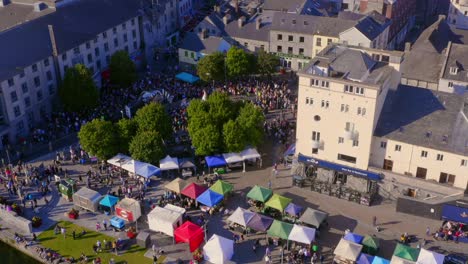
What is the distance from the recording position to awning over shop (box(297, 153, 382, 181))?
202ft

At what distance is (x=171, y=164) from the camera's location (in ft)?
221

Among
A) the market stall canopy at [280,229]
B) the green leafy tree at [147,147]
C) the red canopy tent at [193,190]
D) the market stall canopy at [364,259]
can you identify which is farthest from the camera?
the green leafy tree at [147,147]

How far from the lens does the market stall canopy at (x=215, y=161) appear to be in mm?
67562

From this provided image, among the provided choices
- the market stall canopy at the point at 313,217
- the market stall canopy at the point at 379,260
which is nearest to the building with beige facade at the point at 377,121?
the market stall canopy at the point at 313,217

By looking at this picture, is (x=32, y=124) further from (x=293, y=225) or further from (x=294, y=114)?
(x=293, y=225)

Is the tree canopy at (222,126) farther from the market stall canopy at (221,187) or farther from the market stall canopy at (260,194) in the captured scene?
the market stall canopy at (260,194)

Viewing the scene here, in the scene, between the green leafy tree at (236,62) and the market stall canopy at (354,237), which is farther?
the green leafy tree at (236,62)

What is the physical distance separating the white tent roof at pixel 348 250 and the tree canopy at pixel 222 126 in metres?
21.0

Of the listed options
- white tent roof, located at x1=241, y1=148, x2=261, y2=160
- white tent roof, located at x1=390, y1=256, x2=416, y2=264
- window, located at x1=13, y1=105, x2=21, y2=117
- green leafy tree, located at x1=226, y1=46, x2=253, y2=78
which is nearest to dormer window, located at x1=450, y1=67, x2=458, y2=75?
green leafy tree, located at x1=226, y1=46, x2=253, y2=78

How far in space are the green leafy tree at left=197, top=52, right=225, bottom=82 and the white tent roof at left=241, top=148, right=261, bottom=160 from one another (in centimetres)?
2571

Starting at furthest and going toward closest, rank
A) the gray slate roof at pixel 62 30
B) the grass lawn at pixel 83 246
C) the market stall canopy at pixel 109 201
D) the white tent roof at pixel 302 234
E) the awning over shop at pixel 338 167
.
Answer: the gray slate roof at pixel 62 30, the awning over shop at pixel 338 167, the market stall canopy at pixel 109 201, the grass lawn at pixel 83 246, the white tent roof at pixel 302 234

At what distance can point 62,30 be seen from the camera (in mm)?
89250

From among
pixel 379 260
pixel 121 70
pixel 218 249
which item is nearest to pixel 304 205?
pixel 379 260

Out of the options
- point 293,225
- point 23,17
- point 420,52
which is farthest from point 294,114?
point 23,17
